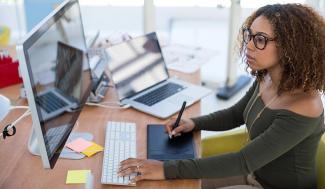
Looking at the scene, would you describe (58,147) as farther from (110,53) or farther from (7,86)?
(7,86)

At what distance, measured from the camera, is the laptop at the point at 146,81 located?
1.66m

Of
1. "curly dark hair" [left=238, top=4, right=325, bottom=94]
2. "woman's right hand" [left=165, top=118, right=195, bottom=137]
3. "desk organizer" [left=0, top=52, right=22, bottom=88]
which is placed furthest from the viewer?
"desk organizer" [left=0, top=52, right=22, bottom=88]

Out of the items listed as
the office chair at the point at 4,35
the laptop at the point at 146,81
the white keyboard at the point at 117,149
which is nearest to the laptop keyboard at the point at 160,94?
the laptop at the point at 146,81

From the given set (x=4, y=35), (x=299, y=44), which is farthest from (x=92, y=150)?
(x=4, y=35)

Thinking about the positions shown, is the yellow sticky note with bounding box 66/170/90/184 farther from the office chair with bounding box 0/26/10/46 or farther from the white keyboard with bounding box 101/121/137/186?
the office chair with bounding box 0/26/10/46

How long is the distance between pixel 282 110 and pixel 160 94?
24.9 inches

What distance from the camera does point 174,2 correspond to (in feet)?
12.5

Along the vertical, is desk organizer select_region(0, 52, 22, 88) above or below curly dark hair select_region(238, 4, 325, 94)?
below

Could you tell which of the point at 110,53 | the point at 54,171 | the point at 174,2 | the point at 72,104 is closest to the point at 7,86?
the point at 110,53

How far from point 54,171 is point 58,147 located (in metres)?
0.13

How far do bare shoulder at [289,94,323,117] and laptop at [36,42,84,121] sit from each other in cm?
70

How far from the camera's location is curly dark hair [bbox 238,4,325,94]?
3.99ft

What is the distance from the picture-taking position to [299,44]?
47.8 inches

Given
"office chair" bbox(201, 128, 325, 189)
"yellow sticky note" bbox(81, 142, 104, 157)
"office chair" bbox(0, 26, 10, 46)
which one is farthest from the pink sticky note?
"office chair" bbox(0, 26, 10, 46)
